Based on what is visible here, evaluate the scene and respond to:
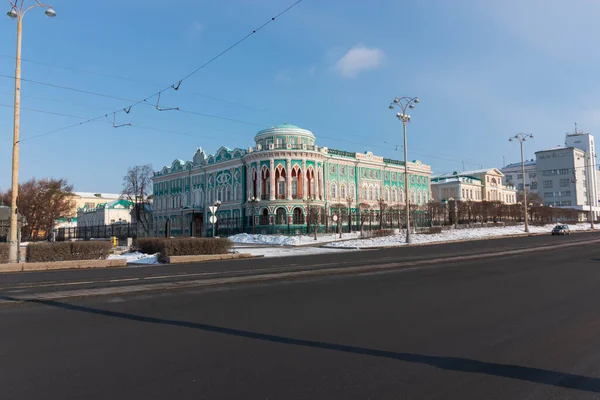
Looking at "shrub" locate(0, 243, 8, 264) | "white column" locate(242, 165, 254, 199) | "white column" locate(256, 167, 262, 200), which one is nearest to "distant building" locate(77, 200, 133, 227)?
"white column" locate(242, 165, 254, 199)

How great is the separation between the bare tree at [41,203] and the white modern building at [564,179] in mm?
130659

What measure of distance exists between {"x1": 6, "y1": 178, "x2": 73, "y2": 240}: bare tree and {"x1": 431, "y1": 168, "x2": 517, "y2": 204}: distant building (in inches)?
2740

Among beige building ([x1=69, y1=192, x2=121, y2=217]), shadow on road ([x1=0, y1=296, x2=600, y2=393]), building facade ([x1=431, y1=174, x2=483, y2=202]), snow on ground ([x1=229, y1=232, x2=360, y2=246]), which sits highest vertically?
beige building ([x1=69, y1=192, x2=121, y2=217])

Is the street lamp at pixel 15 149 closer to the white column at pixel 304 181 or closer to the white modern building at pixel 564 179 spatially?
the white column at pixel 304 181

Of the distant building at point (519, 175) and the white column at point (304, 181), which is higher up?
the distant building at point (519, 175)

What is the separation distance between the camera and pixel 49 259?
22250 mm

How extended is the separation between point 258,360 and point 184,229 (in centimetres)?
6981

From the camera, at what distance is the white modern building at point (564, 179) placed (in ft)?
424

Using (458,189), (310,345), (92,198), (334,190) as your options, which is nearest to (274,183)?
(334,190)

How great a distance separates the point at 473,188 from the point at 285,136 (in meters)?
54.8

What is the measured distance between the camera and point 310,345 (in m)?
5.97

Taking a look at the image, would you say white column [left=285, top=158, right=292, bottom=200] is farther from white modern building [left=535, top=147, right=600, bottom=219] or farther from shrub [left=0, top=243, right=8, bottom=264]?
white modern building [left=535, top=147, right=600, bottom=219]

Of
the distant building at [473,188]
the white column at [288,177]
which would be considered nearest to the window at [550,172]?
the distant building at [473,188]

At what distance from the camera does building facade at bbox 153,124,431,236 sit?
59.8 metres
